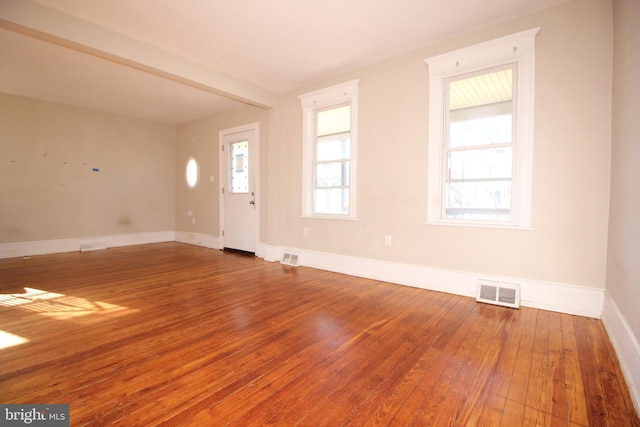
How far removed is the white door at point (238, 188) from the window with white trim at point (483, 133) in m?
3.09

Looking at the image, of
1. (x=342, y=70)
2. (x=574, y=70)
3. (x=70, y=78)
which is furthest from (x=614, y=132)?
(x=70, y=78)

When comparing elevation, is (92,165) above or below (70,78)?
below

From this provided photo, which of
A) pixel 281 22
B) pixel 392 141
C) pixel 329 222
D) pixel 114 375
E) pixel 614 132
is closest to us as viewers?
pixel 114 375

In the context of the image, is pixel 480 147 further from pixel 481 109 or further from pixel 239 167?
pixel 239 167

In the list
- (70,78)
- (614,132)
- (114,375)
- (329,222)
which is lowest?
(114,375)

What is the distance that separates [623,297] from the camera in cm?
187

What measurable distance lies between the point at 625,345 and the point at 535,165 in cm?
156

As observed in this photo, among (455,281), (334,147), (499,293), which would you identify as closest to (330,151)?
(334,147)

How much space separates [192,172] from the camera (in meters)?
6.50

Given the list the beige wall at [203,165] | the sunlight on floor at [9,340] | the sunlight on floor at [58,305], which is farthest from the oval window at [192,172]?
the sunlight on floor at [9,340]

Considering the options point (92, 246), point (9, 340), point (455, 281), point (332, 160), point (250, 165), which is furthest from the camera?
point (92, 246)

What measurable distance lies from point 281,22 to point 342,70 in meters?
1.26

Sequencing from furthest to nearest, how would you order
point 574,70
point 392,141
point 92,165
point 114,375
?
1. point 92,165
2. point 392,141
3. point 574,70
4. point 114,375

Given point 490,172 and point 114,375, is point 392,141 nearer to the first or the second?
point 490,172
